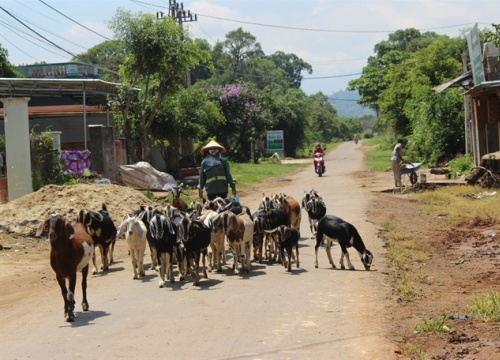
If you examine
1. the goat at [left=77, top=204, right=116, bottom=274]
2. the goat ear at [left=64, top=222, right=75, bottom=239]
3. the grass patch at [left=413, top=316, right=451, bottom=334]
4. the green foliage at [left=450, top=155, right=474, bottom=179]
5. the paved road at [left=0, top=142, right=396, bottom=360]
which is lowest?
the grass patch at [left=413, top=316, right=451, bottom=334]

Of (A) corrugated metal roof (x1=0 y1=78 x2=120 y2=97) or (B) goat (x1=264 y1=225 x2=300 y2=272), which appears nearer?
(B) goat (x1=264 y1=225 x2=300 y2=272)

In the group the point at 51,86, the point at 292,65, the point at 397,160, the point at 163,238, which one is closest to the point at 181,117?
the point at 51,86

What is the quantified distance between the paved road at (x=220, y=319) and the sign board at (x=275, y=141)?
47153 mm

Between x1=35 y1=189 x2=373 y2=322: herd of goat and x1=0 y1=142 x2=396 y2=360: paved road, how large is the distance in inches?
12.0

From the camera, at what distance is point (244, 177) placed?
36844mm

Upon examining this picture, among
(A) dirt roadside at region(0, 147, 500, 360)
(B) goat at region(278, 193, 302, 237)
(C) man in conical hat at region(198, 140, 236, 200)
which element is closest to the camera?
(A) dirt roadside at region(0, 147, 500, 360)

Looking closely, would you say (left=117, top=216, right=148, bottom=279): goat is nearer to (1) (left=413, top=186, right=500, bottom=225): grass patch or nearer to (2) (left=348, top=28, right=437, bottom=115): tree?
(1) (left=413, top=186, right=500, bottom=225): grass patch

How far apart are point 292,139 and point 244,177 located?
28.0 m

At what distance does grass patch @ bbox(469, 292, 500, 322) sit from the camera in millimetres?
8914

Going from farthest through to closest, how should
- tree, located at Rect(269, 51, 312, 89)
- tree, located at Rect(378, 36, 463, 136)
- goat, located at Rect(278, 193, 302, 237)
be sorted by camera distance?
tree, located at Rect(269, 51, 312, 89), tree, located at Rect(378, 36, 463, 136), goat, located at Rect(278, 193, 302, 237)

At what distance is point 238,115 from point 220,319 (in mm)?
42127

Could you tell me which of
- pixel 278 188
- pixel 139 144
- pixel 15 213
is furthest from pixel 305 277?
pixel 139 144

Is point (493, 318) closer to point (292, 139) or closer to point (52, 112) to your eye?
point (52, 112)

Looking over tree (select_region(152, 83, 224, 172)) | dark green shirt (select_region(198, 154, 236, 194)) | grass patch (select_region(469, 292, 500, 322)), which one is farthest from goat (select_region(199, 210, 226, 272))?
tree (select_region(152, 83, 224, 172))
